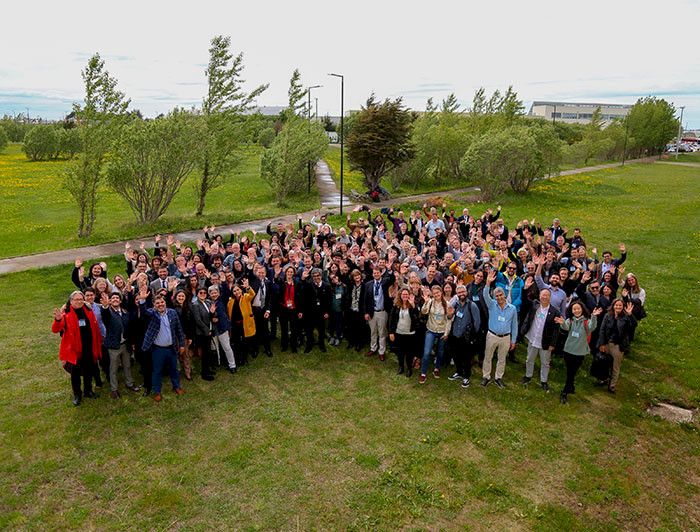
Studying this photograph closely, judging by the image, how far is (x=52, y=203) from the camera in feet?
90.1

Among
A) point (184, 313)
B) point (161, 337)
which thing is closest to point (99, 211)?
point (184, 313)

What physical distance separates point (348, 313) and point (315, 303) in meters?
0.79

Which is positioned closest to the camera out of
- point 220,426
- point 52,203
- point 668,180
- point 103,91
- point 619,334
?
point 220,426

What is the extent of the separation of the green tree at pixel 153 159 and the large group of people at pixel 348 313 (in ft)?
35.3

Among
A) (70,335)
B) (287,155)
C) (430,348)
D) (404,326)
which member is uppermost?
(287,155)

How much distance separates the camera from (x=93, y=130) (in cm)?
1759

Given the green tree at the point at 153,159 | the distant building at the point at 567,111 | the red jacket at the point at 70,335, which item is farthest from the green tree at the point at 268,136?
the distant building at the point at 567,111

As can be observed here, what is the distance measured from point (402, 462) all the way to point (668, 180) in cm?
4748

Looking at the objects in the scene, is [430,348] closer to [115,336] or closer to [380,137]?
[115,336]

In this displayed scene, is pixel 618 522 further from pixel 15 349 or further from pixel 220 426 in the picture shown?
pixel 15 349

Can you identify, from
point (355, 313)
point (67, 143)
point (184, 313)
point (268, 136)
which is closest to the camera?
point (184, 313)

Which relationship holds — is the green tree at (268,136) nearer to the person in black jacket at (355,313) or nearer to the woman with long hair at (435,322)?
the person in black jacket at (355,313)

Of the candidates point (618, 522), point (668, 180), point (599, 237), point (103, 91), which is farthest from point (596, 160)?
point (618, 522)

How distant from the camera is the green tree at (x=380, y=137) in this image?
29203 millimetres
